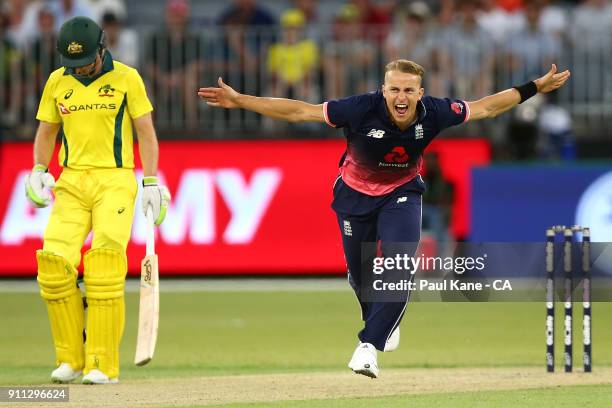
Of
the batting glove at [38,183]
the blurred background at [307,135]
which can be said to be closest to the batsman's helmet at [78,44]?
the batting glove at [38,183]

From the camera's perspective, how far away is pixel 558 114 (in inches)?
723

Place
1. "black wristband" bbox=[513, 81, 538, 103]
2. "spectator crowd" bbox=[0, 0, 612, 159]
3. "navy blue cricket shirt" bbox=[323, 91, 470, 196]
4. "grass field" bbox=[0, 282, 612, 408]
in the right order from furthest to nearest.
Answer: "spectator crowd" bbox=[0, 0, 612, 159], "black wristband" bbox=[513, 81, 538, 103], "navy blue cricket shirt" bbox=[323, 91, 470, 196], "grass field" bbox=[0, 282, 612, 408]

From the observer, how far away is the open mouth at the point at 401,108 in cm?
916

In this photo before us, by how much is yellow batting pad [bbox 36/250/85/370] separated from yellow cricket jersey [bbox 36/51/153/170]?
2.30ft

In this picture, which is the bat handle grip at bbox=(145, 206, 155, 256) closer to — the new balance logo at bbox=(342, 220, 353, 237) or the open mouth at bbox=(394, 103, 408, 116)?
the new balance logo at bbox=(342, 220, 353, 237)

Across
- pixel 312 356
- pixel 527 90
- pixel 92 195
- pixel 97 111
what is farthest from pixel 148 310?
pixel 527 90

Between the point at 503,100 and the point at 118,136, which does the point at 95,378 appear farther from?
the point at 503,100

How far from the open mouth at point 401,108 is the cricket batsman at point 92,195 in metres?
1.74

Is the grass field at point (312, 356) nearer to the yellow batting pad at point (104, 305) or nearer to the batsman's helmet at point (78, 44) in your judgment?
the yellow batting pad at point (104, 305)

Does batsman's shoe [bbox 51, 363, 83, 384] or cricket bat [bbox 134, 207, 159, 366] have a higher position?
cricket bat [bbox 134, 207, 159, 366]

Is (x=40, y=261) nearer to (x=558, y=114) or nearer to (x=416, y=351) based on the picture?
(x=416, y=351)

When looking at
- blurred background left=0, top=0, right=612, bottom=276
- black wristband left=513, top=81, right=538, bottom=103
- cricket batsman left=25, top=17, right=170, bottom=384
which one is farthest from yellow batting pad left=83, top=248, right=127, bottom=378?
blurred background left=0, top=0, right=612, bottom=276

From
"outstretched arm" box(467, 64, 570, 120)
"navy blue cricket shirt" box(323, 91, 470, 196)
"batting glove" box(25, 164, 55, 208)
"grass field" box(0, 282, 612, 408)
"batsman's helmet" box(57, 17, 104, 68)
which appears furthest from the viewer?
"batting glove" box(25, 164, 55, 208)

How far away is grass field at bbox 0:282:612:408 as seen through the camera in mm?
8945
